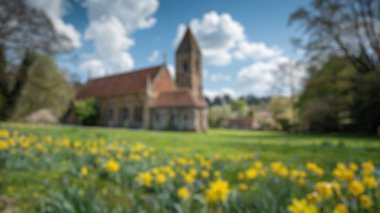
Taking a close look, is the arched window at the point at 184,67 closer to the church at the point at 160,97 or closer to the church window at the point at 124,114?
the church at the point at 160,97

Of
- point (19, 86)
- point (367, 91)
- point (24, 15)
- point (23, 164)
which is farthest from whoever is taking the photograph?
Answer: point (367, 91)

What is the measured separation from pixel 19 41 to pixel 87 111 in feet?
77.2

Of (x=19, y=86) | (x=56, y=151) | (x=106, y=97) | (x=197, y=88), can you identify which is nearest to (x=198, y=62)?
(x=197, y=88)

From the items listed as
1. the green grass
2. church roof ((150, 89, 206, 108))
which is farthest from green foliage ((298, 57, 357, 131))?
church roof ((150, 89, 206, 108))

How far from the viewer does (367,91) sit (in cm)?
1908

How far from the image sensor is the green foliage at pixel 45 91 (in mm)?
24016

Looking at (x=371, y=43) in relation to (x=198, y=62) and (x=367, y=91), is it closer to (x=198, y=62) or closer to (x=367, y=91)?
(x=367, y=91)

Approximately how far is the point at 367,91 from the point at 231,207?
2189 centimetres

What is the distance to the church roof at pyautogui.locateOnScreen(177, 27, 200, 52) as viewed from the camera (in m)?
37.5

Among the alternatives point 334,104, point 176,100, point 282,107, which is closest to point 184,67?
point 176,100

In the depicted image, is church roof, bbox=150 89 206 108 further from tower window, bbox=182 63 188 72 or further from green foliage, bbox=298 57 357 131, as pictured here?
green foliage, bbox=298 57 357 131

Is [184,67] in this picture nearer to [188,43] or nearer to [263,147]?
[188,43]

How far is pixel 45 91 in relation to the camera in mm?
25266

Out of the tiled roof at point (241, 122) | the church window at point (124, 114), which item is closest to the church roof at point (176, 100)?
the church window at point (124, 114)
